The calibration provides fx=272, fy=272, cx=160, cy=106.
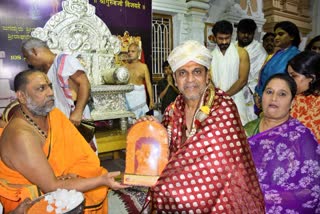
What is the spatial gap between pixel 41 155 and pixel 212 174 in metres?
1.06

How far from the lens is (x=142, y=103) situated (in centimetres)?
559

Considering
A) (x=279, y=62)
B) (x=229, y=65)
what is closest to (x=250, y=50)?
(x=229, y=65)

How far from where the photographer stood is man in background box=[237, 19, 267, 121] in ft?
13.3

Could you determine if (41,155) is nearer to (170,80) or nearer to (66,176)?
(66,176)

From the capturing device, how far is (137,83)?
18.8 feet

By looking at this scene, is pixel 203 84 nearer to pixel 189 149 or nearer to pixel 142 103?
pixel 189 149

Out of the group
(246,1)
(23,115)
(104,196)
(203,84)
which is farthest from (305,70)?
(246,1)

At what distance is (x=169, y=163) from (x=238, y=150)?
40 cm

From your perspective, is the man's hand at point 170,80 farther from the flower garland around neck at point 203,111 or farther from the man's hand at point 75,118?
the flower garland around neck at point 203,111

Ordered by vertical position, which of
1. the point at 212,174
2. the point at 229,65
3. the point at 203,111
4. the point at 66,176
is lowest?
the point at 66,176

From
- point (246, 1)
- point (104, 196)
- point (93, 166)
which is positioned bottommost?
point (104, 196)

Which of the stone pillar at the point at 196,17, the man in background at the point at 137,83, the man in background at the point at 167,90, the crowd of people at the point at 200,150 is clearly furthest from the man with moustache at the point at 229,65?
the stone pillar at the point at 196,17

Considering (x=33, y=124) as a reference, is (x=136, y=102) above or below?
below

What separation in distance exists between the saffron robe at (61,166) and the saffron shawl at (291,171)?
3.87ft
